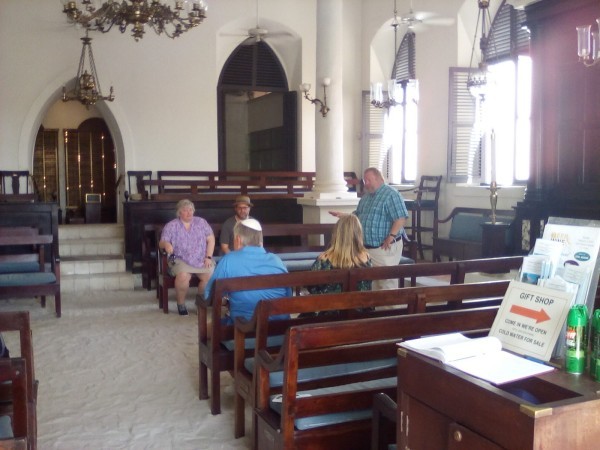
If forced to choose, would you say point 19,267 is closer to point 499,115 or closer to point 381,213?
point 381,213

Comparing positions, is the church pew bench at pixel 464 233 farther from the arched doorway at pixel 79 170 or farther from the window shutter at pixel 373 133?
the arched doorway at pixel 79 170

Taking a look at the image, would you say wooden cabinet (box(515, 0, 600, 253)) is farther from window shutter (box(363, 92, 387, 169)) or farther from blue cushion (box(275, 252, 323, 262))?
window shutter (box(363, 92, 387, 169))

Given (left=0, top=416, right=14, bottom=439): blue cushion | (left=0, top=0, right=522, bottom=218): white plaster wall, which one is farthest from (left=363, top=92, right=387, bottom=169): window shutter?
(left=0, top=416, right=14, bottom=439): blue cushion

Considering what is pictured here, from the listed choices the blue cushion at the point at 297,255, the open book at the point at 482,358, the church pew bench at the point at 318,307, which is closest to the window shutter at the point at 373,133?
the blue cushion at the point at 297,255

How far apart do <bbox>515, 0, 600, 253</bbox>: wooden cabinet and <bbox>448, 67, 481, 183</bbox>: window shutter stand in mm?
2951

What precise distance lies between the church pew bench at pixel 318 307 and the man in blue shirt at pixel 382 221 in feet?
6.37

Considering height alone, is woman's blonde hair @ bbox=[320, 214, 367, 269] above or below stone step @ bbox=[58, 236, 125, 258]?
above

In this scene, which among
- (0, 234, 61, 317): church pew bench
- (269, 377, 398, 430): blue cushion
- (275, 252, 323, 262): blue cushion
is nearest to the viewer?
(269, 377, 398, 430): blue cushion

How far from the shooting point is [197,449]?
3232 millimetres

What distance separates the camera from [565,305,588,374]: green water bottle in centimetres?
165

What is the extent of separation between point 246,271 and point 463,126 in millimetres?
6356

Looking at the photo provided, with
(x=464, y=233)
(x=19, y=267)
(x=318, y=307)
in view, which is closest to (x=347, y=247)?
(x=318, y=307)

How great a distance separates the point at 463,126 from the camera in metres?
9.31

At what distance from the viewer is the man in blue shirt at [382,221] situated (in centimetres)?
553
